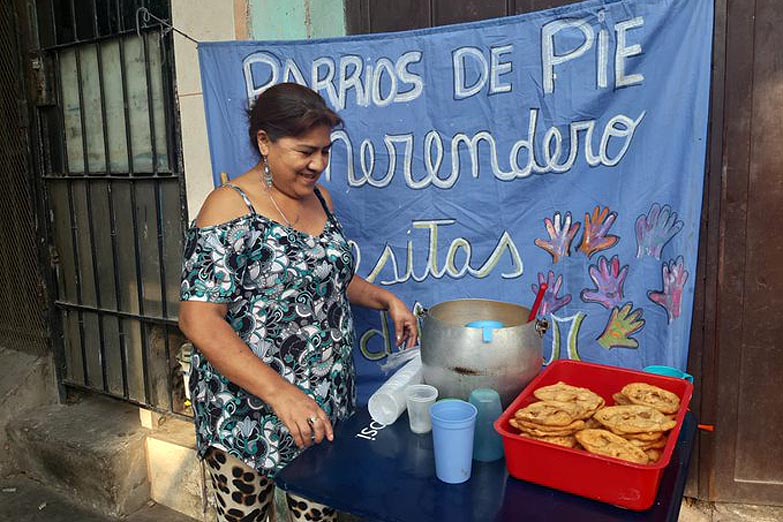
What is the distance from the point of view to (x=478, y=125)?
2154 millimetres

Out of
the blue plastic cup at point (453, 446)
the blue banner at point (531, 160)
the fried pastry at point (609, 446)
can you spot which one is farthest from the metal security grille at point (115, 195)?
the fried pastry at point (609, 446)

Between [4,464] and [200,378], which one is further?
[4,464]

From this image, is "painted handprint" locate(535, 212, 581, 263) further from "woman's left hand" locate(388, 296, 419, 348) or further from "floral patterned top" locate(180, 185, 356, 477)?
"floral patterned top" locate(180, 185, 356, 477)

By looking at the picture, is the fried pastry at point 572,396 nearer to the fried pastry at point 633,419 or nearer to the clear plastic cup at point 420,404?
the fried pastry at point 633,419

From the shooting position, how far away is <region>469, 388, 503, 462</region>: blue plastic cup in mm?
1437

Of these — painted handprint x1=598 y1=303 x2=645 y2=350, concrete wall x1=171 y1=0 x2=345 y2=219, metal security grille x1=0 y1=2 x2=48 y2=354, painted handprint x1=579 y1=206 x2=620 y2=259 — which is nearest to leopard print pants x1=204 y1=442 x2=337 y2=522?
painted handprint x1=598 y1=303 x2=645 y2=350

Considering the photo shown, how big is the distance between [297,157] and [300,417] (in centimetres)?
70

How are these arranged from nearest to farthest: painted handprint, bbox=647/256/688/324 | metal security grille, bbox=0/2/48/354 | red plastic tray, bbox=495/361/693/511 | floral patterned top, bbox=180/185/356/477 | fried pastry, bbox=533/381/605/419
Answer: red plastic tray, bbox=495/361/693/511 < fried pastry, bbox=533/381/605/419 < floral patterned top, bbox=180/185/356/477 < painted handprint, bbox=647/256/688/324 < metal security grille, bbox=0/2/48/354

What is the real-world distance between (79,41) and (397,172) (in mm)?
2011

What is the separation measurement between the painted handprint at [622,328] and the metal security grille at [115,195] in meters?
1.99

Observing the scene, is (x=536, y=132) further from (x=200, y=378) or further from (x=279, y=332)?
(x=200, y=378)

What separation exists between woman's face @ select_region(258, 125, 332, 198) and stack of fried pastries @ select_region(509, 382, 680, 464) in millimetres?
869

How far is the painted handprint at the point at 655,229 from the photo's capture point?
188 centimetres

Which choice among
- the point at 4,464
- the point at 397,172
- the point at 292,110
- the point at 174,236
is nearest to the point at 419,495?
the point at 292,110
